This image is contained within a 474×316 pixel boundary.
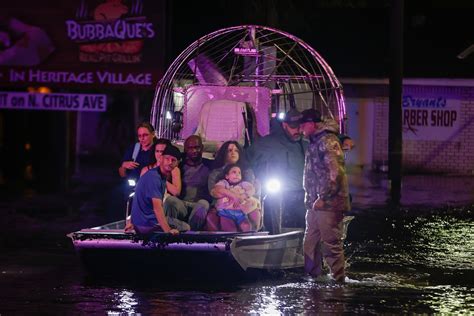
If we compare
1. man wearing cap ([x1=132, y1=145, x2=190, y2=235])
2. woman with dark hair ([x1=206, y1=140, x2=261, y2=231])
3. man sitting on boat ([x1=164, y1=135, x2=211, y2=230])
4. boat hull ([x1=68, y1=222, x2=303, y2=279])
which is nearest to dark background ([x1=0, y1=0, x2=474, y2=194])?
man sitting on boat ([x1=164, y1=135, x2=211, y2=230])

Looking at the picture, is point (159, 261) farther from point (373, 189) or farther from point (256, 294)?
point (373, 189)

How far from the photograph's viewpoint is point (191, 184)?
1062 cm

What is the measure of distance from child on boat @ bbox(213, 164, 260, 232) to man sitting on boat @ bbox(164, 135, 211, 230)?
27cm

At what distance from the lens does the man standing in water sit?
9.51 meters

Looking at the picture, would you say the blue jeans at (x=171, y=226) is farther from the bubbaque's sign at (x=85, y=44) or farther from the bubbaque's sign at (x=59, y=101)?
the bubbaque's sign at (x=59, y=101)

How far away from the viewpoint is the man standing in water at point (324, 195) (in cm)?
951

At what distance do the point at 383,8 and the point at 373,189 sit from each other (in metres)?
9.44

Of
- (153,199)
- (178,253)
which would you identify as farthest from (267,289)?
(153,199)

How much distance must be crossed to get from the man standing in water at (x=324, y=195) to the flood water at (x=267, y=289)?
0.31 m

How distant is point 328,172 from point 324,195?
0.78ft

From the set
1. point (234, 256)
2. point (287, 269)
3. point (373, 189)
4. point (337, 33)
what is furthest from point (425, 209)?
point (337, 33)

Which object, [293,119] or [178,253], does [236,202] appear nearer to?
[178,253]

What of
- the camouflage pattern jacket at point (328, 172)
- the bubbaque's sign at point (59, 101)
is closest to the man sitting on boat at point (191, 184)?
the camouflage pattern jacket at point (328, 172)

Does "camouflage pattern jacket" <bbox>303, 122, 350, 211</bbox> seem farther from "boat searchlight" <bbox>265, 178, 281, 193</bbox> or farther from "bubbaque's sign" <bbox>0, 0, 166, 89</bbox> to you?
"bubbaque's sign" <bbox>0, 0, 166, 89</bbox>
